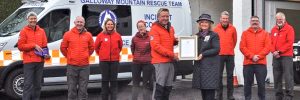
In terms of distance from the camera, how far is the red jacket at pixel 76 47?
1025cm

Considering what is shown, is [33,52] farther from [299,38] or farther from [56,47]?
[299,38]

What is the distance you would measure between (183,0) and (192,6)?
370cm

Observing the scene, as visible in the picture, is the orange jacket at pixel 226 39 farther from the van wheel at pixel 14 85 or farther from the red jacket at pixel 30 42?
the van wheel at pixel 14 85

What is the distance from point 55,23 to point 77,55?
2250 mm

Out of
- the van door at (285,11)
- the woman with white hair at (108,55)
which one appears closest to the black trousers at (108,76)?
the woman with white hair at (108,55)

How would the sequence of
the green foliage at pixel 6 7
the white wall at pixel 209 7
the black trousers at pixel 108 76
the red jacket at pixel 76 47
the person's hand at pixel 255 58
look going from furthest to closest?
the green foliage at pixel 6 7
the white wall at pixel 209 7
the black trousers at pixel 108 76
the red jacket at pixel 76 47
the person's hand at pixel 255 58

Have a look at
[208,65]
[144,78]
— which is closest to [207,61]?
[208,65]

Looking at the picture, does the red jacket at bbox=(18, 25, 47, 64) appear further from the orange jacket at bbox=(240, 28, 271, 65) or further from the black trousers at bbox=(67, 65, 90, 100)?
the orange jacket at bbox=(240, 28, 271, 65)

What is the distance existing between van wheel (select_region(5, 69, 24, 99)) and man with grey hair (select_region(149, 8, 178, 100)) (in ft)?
13.9

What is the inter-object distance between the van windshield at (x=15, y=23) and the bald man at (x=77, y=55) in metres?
2.14

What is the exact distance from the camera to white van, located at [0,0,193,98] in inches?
469

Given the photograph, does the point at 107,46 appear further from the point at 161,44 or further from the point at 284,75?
the point at 284,75

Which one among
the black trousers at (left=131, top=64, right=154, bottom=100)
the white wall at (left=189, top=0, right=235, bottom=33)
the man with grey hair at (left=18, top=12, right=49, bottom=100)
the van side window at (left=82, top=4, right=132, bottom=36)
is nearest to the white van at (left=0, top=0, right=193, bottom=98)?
the van side window at (left=82, top=4, right=132, bottom=36)

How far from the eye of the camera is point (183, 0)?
13977 millimetres
